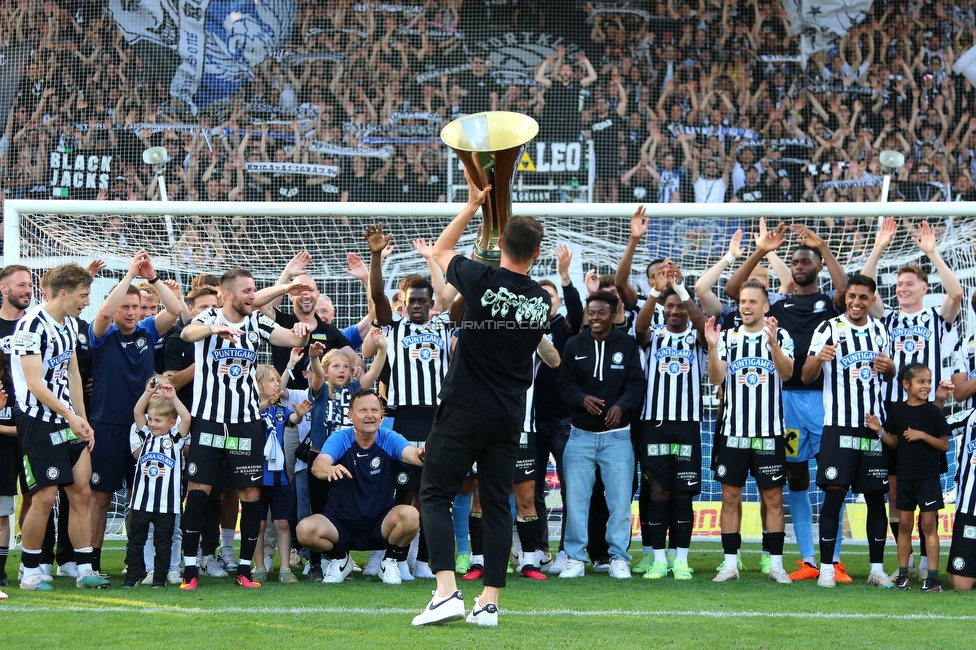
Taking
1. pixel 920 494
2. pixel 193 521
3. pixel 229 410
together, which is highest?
pixel 229 410

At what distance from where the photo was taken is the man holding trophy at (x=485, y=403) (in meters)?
4.95

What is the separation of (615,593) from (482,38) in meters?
12.2

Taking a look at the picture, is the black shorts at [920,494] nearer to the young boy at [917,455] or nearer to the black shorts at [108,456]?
the young boy at [917,455]

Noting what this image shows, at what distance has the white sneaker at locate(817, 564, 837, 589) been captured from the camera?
682 cm

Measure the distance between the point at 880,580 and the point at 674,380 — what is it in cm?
184

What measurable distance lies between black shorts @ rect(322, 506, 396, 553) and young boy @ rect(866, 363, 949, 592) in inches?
127

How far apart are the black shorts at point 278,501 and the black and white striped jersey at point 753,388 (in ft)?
9.78

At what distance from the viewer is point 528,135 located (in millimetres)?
5426

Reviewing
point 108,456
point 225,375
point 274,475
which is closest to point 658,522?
point 274,475

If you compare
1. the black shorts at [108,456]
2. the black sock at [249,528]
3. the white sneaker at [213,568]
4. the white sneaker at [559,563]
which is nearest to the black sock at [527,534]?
the white sneaker at [559,563]

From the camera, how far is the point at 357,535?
6.86m

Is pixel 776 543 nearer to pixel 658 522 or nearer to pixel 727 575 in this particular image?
pixel 727 575

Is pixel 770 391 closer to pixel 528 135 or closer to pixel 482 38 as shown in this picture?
pixel 528 135

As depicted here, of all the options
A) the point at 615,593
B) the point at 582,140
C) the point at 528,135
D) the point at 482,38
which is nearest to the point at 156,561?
the point at 615,593
